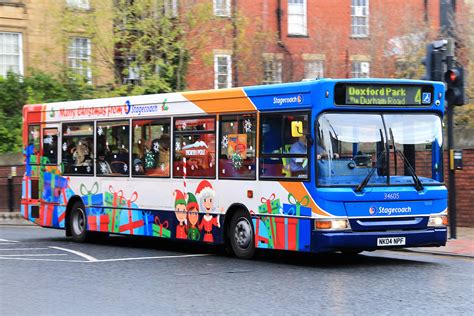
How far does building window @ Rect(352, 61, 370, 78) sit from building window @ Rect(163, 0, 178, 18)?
8034mm

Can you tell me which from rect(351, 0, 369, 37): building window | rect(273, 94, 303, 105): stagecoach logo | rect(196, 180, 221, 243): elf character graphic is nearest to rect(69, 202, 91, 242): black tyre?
rect(196, 180, 221, 243): elf character graphic

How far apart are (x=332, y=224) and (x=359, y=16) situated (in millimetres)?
26422

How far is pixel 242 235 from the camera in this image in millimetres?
14992

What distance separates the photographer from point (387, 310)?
9.83m

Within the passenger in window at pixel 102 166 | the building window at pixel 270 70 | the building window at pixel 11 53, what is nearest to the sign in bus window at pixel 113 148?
the passenger in window at pixel 102 166

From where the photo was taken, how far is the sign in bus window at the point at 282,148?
45.3 ft

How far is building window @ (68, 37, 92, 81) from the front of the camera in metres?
31.4

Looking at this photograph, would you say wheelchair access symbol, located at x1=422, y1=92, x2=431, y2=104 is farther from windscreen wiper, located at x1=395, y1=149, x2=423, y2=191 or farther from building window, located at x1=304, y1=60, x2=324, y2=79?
building window, located at x1=304, y1=60, x2=324, y2=79

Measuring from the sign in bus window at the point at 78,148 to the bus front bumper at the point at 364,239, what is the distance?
679 centimetres

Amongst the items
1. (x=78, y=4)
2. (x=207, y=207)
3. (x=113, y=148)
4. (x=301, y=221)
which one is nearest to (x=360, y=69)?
(x=78, y=4)

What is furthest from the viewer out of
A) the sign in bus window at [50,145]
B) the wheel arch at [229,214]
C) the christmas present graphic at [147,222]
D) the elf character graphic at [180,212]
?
the sign in bus window at [50,145]

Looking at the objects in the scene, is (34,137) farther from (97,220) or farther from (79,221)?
(97,220)

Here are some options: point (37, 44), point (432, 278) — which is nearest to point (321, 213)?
point (432, 278)

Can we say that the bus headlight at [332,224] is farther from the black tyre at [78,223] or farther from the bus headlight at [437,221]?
the black tyre at [78,223]
